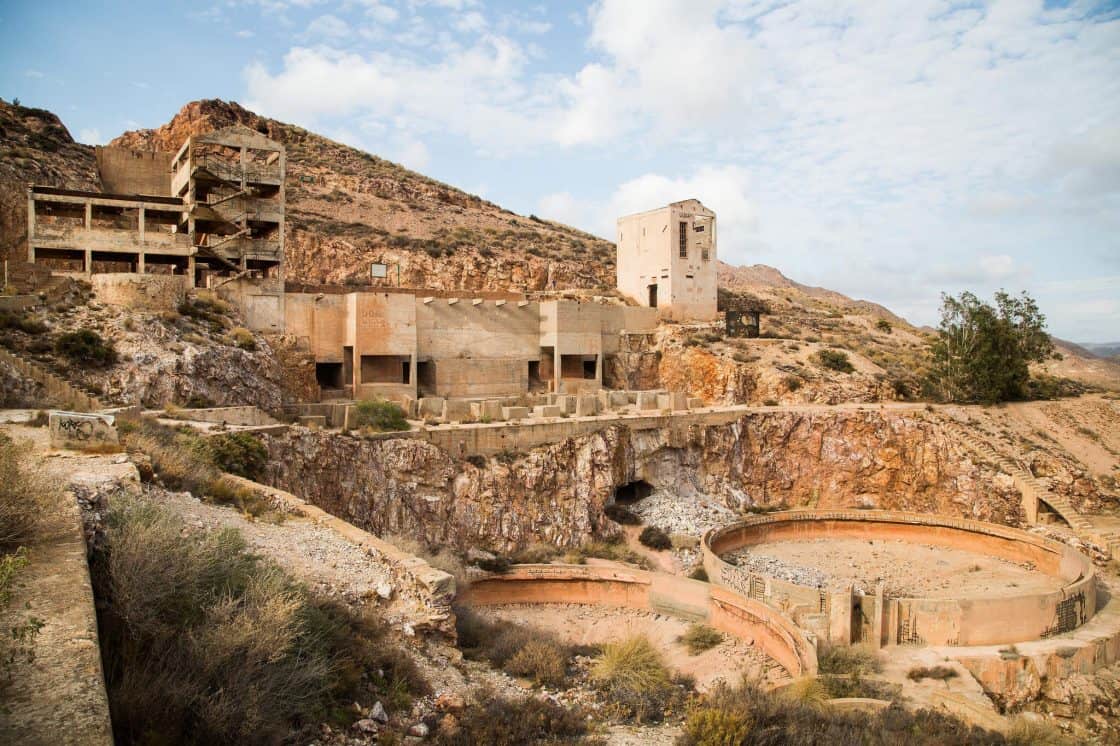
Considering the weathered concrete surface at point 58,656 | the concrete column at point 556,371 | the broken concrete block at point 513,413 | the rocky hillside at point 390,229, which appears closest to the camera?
the weathered concrete surface at point 58,656

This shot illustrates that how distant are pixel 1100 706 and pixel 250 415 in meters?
19.2

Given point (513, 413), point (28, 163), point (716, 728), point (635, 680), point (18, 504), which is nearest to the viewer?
point (18, 504)

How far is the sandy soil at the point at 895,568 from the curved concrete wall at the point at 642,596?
5.06 metres

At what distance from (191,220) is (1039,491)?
3067 centimetres

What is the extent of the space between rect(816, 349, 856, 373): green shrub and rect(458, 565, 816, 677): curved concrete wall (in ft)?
62.2

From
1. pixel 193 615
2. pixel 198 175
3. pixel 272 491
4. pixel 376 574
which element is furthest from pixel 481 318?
pixel 193 615

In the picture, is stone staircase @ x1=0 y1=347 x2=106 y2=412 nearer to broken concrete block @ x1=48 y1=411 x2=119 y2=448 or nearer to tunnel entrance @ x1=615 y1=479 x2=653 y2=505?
broken concrete block @ x1=48 y1=411 x2=119 y2=448

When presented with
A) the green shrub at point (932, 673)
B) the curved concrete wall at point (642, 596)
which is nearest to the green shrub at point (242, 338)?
the curved concrete wall at point (642, 596)

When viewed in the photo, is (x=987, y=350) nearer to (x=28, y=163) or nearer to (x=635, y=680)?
(x=635, y=680)

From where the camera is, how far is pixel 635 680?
10633mm

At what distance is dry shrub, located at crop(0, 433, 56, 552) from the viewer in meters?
5.75

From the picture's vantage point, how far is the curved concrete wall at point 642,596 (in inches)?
587

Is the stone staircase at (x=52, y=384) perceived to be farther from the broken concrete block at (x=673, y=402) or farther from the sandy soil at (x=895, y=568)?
the broken concrete block at (x=673, y=402)

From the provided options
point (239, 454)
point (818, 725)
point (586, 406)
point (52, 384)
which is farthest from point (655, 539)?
point (52, 384)
